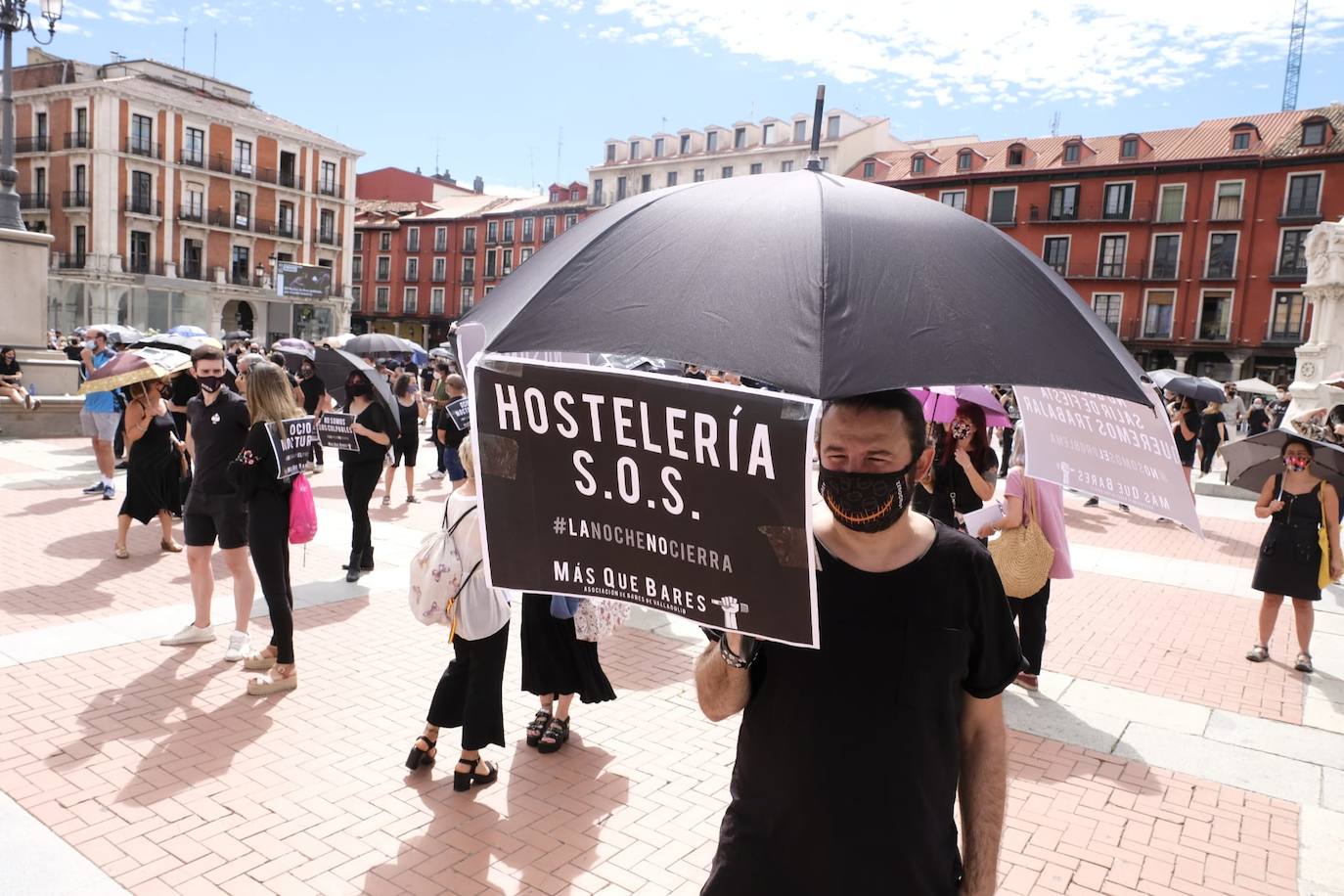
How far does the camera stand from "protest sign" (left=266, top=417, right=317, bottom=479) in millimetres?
5090

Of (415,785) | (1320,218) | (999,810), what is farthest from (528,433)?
(1320,218)

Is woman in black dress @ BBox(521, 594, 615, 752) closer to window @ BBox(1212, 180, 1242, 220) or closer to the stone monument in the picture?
the stone monument

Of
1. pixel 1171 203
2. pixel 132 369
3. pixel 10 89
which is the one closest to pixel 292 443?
pixel 132 369

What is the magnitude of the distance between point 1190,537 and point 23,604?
42.6ft

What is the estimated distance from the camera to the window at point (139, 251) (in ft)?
A: 147

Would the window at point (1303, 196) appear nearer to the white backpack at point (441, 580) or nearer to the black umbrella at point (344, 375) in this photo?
the black umbrella at point (344, 375)

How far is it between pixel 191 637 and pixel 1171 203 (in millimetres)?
46283

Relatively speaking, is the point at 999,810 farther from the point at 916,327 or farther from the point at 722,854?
the point at 916,327

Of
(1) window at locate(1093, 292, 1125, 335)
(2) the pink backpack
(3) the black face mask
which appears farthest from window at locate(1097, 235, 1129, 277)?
(3) the black face mask

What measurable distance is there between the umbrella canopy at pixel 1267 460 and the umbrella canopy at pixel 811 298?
18.3 ft

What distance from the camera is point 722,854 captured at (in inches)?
75.3

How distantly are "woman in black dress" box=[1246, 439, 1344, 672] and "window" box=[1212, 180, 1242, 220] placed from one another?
40.9m

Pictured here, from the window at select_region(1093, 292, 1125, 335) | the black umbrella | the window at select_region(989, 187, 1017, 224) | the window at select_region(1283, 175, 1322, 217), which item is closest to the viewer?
the black umbrella

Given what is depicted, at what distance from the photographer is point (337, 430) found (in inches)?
296
